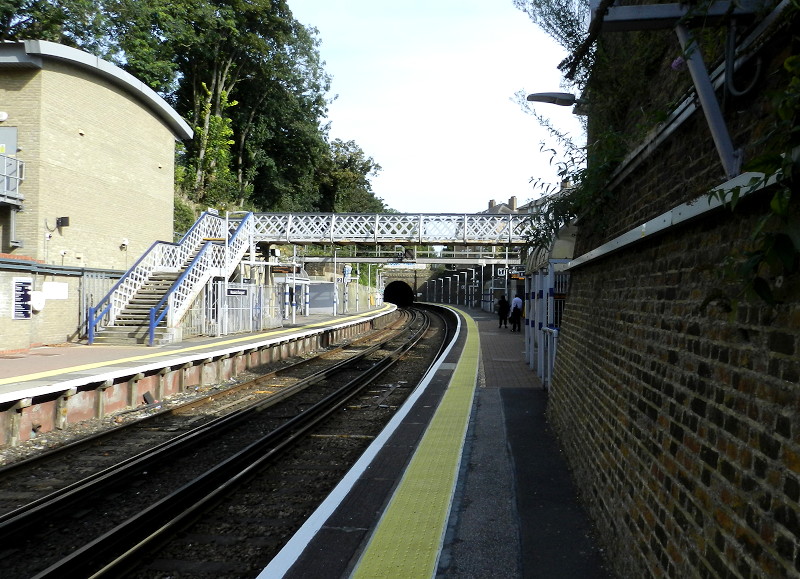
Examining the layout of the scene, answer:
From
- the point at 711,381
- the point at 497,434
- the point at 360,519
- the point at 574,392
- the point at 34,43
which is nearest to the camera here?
the point at 711,381

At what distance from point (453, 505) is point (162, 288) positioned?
1610 cm

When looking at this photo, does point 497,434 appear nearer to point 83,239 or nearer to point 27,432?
point 27,432

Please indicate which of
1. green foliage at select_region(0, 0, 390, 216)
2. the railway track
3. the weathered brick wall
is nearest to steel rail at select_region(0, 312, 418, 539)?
the railway track

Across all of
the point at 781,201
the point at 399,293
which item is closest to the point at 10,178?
the point at 781,201

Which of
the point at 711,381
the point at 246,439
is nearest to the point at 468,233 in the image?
the point at 246,439

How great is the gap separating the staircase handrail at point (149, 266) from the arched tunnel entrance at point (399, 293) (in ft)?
179

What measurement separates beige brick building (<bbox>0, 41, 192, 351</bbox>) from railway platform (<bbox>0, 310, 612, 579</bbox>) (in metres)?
6.94

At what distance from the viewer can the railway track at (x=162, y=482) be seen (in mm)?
5328

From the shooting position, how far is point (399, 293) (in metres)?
82.2

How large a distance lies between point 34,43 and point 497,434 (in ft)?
54.4

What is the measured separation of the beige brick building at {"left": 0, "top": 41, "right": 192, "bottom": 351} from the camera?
17092mm

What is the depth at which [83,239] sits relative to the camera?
19562mm

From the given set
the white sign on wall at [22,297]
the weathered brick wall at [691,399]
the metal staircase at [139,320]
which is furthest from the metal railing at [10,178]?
the weathered brick wall at [691,399]

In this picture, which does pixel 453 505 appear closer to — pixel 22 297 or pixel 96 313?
pixel 22 297
